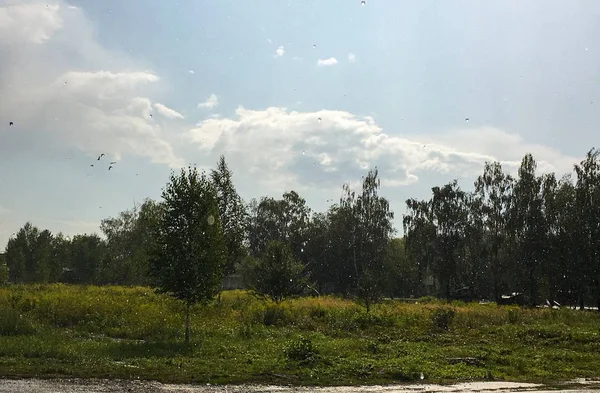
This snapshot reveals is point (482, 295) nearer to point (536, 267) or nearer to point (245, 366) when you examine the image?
point (536, 267)

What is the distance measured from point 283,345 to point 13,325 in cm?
1137

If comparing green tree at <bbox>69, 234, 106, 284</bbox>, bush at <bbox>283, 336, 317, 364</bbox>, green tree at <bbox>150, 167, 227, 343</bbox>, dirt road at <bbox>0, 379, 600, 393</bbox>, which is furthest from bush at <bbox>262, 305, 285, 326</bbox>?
green tree at <bbox>69, 234, 106, 284</bbox>

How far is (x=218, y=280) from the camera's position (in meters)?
23.6

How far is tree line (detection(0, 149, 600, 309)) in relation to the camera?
23.5 m

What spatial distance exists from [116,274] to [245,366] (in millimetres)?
83499

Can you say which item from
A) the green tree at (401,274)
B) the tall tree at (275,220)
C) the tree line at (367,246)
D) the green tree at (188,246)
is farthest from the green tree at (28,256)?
the green tree at (188,246)

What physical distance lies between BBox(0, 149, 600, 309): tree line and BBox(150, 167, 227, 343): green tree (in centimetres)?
5

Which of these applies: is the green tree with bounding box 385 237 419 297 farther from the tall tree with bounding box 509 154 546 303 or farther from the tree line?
the tall tree with bounding box 509 154 546 303

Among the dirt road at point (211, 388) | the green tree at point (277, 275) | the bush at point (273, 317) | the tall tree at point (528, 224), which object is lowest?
the dirt road at point (211, 388)

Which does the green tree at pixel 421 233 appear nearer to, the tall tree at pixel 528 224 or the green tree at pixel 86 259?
the tall tree at pixel 528 224

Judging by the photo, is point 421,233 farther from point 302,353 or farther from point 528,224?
point 302,353

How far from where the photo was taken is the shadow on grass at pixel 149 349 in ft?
60.1

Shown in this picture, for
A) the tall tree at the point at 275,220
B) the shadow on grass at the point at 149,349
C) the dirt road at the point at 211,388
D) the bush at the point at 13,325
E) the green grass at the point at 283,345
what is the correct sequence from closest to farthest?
1. the dirt road at the point at 211,388
2. the green grass at the point at 283,345
3. the shadow on grass at the point at 149,349
4. the bush at the point at 13,325
5. the tall tree at the point at 275,220

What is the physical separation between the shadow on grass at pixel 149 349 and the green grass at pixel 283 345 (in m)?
0.04
